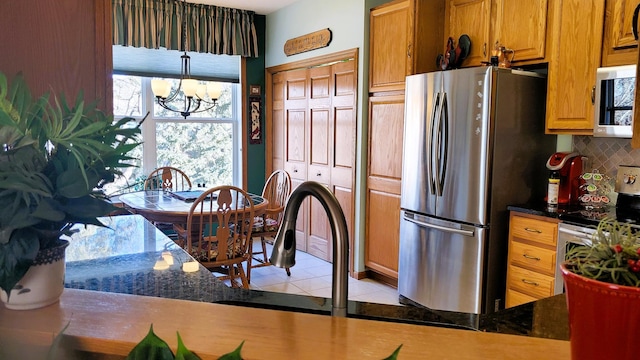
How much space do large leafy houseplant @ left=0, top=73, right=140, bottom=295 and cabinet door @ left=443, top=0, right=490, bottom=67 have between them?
123 inches

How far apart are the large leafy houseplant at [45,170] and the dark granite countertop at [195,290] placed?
1.57 feet

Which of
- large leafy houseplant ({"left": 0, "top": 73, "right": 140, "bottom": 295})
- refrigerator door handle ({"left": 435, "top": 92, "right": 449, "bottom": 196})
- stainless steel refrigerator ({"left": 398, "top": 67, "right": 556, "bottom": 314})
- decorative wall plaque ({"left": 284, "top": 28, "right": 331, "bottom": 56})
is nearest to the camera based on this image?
large leafy houseplant ({"left": 0, "top": 73, "right": 140, "bottom": 295})

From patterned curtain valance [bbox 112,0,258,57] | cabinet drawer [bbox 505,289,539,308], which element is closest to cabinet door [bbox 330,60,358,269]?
patterned curtain valance [bbox 112,0,258,57]

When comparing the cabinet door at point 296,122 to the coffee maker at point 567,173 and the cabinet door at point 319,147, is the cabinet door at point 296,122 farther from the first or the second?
the coffee maker at point 567,173

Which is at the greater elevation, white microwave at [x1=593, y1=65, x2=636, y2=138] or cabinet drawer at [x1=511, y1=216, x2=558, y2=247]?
white microwave at [x1=593, y1=65, x2=636, y2=138]

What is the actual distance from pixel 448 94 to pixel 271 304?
2397mm

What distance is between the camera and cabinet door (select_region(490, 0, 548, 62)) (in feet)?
10.1

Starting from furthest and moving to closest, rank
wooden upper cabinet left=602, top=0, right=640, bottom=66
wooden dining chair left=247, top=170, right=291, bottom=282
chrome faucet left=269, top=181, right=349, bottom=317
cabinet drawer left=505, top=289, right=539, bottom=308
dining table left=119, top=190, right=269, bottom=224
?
wooden dining chair left=247, top=170, right=291, bottom=282 → dining table left=119, top=190, right=269, bottom=224 → cabinet drawer left=505, top=289, right=539, bottom=308 → wooden upper cabinet left=602, top=0, right=640, bottom=66 → chrome faucet left=269, top=181, right=349, bottom=317

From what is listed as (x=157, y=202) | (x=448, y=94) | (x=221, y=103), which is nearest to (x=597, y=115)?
(x=448, y=94)

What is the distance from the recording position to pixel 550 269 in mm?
2779

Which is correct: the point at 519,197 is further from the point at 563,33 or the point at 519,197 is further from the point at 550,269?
the point at 563,33

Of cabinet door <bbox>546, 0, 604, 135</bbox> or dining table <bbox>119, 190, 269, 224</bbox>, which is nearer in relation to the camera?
cabinet door <bbox>546, 0, 604, 135</bbox>

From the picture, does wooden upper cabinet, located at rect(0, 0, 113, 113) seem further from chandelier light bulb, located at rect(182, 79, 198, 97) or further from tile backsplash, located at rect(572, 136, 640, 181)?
tile backsplash, located at rect(572, 136, 640, 181)

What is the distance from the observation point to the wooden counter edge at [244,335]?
0.78 m
